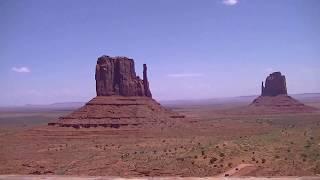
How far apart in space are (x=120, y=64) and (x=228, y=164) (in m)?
51.6

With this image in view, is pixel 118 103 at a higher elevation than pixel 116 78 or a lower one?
lower

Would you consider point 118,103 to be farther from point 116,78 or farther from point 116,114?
point 116,78

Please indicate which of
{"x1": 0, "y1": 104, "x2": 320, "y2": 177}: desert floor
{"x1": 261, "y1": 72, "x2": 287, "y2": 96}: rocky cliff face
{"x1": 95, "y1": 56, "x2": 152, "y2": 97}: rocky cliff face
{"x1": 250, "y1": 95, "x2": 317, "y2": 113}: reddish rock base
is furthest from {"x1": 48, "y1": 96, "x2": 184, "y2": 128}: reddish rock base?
{"x1": 261, "y1": 72, "x2": 287, "y2": 96}: rocky cliff face

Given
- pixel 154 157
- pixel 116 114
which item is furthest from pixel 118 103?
pixel 154 157

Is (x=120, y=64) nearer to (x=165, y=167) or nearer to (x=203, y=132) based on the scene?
(x=203, y=132)

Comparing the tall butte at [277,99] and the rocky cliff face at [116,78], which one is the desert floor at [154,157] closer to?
the rocky cliff face at [116,78]

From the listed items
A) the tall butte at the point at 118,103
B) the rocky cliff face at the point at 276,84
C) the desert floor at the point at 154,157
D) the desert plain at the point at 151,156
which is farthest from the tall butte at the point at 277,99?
the desert floor at the point at 154,157

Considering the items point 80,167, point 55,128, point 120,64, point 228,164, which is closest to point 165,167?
point 228,164

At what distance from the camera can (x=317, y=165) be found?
25906mm

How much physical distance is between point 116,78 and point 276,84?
6724 centimetres

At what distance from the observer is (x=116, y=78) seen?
257ft

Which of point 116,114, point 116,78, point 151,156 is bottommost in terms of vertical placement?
point 151,156

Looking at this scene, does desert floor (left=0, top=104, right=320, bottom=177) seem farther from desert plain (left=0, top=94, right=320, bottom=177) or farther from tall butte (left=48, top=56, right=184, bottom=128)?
tall butte (left=48, top=56, right=184, bottom=128)

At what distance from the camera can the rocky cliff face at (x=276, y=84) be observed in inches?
5133
